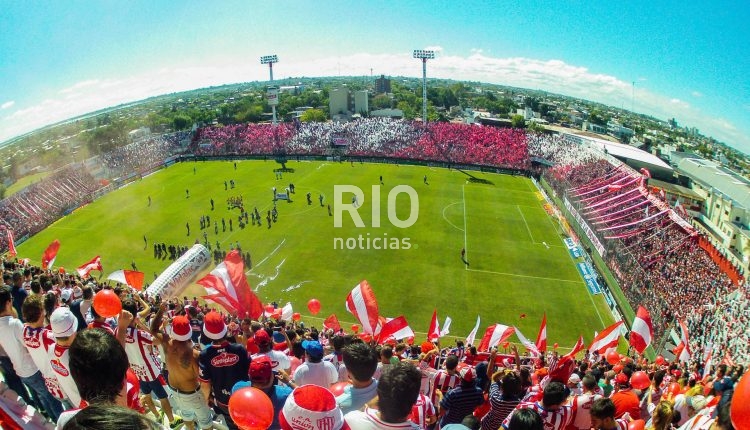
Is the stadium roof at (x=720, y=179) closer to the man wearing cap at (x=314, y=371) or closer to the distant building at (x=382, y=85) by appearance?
the man wearing cap at (x=314, y=371)

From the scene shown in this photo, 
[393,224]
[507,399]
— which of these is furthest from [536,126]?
[507,399]

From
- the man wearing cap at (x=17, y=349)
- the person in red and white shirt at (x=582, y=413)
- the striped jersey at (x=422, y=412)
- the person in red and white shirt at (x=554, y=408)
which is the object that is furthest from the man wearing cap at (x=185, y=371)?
the person in red and white shirt at (x=582, y=413)

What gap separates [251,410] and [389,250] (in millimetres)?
25932

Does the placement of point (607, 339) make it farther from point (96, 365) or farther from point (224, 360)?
point (96, 365)

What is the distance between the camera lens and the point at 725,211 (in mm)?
32812

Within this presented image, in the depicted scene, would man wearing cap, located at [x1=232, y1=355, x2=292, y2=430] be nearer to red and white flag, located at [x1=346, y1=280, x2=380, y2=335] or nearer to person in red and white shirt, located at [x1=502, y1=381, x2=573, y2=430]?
person in red and white shirt, located at [x1=502, y1=381, x2=573, y2=430]

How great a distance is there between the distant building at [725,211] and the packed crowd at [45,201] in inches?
1913

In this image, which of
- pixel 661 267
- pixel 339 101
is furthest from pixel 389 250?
pixel 339 101

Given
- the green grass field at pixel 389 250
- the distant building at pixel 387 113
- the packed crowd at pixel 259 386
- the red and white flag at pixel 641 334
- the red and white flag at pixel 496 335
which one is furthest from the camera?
the distant building at pixel 387 113

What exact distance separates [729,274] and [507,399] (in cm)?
2334

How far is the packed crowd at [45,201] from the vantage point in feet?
119

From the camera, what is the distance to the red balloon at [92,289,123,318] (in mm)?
7312

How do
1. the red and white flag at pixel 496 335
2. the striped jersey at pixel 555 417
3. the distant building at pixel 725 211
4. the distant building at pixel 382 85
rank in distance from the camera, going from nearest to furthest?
the striped jersey at pixel 555 417 → the red and white flag at pixel 496 335 → the distant building at pixel 725 211 → the distant building at pixel 382 85

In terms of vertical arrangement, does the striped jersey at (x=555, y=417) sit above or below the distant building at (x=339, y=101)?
below
